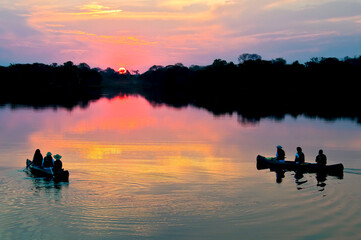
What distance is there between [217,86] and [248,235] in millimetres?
143588

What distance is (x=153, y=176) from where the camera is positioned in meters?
22.7

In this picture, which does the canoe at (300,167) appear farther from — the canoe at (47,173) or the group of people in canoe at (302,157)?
the canoe at (47,173)

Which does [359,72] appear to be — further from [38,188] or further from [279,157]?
[38,188]

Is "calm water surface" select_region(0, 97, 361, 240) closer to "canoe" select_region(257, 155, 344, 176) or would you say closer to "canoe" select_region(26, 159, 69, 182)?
"canoe" select_region(26, 159, 69, 182)

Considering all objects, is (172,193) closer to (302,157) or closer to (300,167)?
(300,167)

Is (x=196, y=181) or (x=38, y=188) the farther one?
(x=196, y=181)

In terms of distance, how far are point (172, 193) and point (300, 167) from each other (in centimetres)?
955

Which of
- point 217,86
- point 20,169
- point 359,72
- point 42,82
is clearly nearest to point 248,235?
point 20,169

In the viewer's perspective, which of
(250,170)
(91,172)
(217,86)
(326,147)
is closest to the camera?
(91,172)

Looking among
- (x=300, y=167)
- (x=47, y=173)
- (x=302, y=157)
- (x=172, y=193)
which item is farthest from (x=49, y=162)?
(x=302, y=157)

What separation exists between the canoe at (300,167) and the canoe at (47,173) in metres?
A: 11.4

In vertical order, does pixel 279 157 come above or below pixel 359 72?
below

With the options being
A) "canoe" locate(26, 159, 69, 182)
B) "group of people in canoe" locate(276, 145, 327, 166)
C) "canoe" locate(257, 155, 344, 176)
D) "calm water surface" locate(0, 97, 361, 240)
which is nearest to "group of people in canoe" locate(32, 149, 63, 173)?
"canoe" locate(26, 159, 69, 182)

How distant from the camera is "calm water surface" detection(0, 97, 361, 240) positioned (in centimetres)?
1527
